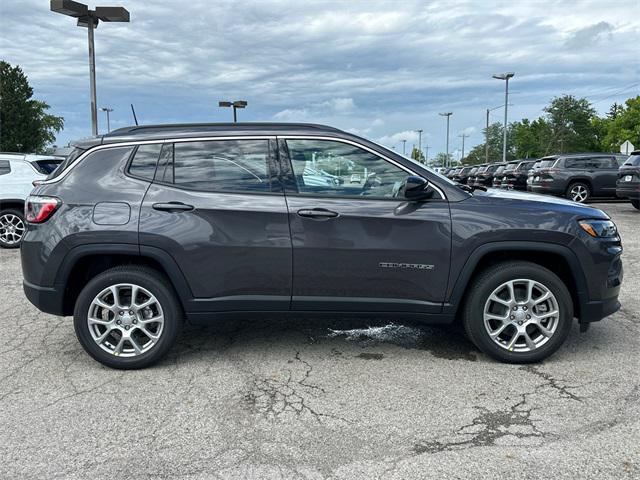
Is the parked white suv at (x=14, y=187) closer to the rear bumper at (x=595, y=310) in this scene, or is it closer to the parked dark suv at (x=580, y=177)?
the rear bumper at (x=595, y=310)

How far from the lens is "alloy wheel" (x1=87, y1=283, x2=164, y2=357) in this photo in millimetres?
3967

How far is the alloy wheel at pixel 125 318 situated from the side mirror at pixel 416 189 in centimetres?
191

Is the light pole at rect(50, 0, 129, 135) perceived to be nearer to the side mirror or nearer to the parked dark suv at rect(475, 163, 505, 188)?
the side mirror

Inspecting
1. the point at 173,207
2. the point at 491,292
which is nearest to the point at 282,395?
the point at 173,207

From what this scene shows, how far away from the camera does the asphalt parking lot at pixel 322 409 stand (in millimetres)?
2797

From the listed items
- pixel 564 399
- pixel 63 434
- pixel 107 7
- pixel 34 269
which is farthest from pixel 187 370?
pixel 107 7

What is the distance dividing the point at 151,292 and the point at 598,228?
10.5 feet

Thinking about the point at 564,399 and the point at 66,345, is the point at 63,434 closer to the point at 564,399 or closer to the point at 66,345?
the point at 66,345

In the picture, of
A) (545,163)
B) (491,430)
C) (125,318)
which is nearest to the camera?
(491,430)

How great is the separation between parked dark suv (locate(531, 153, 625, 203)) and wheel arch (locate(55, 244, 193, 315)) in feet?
51.3

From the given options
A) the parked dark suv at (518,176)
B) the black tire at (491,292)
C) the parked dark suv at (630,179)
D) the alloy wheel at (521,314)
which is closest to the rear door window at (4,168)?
the black tire at (491,292)

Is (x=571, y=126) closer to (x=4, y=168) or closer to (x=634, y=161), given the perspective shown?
(x=634, y=161)

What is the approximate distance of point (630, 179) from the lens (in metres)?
A: 14.3

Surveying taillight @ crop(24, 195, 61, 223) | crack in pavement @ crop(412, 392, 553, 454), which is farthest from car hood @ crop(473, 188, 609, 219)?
taillight @ crop(24, 195, 61, 223)
